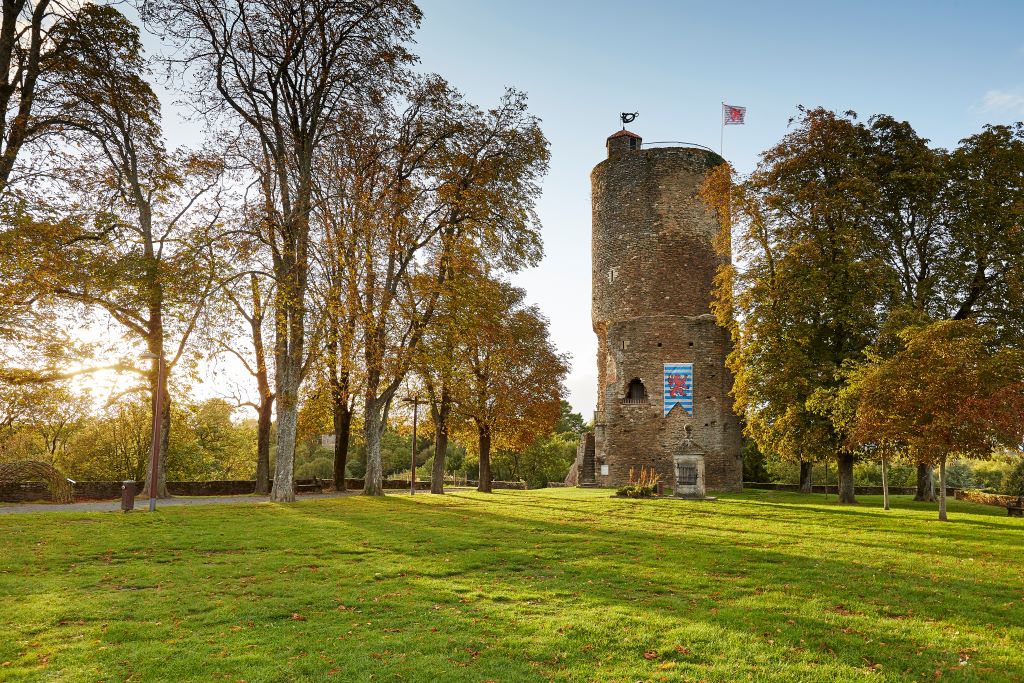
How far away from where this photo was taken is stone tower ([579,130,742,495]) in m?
37.2

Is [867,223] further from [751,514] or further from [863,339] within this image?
[751,514]

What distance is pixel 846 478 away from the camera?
27.0m

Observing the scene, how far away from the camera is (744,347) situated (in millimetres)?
28188

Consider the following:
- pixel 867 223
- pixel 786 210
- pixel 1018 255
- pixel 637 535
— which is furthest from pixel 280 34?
pixel 1018 255

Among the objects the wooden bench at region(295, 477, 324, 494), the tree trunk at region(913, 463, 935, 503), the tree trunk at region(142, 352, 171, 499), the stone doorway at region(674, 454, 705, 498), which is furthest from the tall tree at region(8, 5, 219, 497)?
the tree trunk at region(913, 463, 935, 503)

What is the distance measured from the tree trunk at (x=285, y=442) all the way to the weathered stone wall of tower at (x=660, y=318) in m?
21.0

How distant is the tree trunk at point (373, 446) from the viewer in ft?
78.6

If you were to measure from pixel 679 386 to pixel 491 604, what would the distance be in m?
30.6

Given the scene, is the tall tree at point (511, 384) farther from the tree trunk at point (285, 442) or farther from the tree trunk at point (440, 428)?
the tree trunk at point (285, 442)

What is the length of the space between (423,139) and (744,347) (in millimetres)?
15155

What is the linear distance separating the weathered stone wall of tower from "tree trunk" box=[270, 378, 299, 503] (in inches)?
825

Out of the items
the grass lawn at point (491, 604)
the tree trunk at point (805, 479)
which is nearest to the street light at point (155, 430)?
the grass lawn at point (491, 604)

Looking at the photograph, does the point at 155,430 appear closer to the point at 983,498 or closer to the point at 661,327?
the point at 661,327

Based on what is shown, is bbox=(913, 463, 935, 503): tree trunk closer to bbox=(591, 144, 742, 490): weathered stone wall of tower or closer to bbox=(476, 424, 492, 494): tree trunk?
bbox=(591, 144, 742, 490): weathered stone wall of tower
